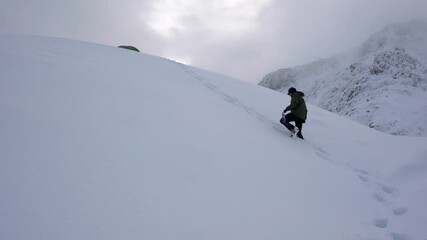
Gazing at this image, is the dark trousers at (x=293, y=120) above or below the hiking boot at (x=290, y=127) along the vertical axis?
above

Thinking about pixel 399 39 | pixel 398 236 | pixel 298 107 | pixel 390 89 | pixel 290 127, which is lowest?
pixel 398 236

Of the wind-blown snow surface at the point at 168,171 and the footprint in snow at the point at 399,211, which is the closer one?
the wind-blown snow surface at the point at 168,171

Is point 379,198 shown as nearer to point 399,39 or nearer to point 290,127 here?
point 290,127

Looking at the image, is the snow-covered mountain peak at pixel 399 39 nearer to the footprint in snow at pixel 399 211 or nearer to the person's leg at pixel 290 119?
the person's leg at pixel 290 119

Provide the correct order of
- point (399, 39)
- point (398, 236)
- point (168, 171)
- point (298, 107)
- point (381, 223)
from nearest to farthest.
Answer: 1. point (168, 171)
2. point (398, 236)
3. point (381, 223)
4. point (298, 107)
5. point (399, 39)

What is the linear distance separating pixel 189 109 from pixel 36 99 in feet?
11.9

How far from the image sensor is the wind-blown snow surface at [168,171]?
3045mm

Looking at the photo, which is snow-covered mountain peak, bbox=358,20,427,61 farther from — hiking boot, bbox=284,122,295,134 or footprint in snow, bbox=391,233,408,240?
footprint in snow, bbox=391,233,408,240

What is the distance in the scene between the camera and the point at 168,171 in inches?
171

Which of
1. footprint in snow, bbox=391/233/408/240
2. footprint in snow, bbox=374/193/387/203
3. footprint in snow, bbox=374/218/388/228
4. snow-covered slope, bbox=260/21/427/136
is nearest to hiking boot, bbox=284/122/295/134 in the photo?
footprint in snow, bbox=374/193/387/203

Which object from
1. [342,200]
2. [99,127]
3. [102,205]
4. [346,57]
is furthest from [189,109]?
[346,57]

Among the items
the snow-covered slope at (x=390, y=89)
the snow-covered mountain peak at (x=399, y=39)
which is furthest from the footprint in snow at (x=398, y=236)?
the snow-covered mountain peak at (x=399, y=39)

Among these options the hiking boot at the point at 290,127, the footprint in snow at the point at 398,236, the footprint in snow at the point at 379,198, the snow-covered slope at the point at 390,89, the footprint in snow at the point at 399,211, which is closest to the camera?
the footprint in snow at the point at 398,236

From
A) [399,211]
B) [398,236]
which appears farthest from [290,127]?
[398,236]
